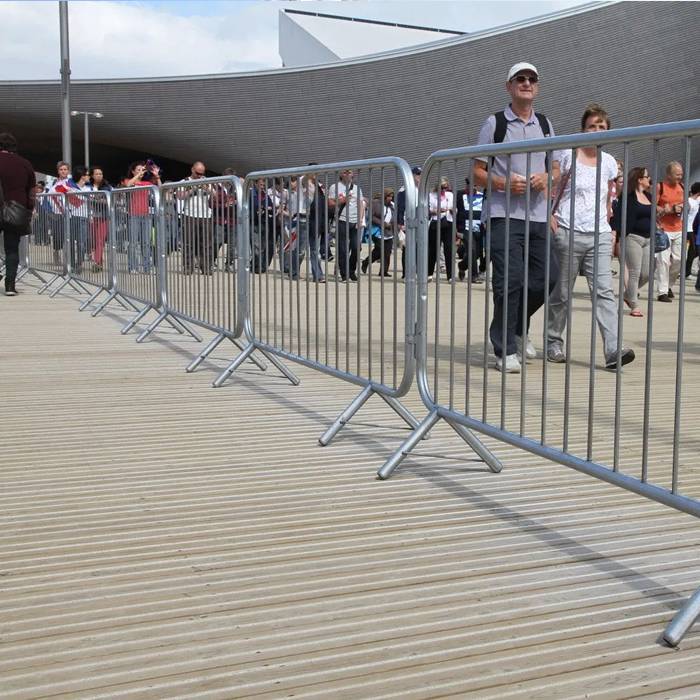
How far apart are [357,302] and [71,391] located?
1.95m

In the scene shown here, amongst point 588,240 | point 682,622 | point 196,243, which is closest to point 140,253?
point 196,243

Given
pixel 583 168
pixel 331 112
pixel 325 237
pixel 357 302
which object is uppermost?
pixel 331 112

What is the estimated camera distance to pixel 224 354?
814cm

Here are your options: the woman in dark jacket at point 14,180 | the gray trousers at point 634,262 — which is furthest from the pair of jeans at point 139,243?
the gray trousers at point 634,262

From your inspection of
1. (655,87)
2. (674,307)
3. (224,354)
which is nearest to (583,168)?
(224,354)

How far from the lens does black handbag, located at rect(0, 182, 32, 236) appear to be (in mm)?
12156

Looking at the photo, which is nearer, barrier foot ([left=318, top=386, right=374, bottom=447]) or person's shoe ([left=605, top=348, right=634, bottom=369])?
barrier foot ([left=318, top=386, right=374, bottom=447])

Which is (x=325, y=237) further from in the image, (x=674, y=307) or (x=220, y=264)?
(x=674, y=307)

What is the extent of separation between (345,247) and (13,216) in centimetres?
781

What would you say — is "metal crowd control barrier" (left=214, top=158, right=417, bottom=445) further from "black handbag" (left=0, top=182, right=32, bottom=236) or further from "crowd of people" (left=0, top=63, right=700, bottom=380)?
"black handbag" (left=0, top=182, right=32, bottom=236)

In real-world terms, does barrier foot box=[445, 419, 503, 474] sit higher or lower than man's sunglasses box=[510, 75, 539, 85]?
lower

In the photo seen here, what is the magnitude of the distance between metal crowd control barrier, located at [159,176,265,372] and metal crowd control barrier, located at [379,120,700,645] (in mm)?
1436

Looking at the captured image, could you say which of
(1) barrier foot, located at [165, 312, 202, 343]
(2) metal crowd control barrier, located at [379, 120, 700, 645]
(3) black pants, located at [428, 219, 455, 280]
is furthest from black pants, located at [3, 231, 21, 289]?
(2) metal crowd control barrier, located at [379, 120, 700, 645]

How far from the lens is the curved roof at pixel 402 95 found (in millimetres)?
43125
